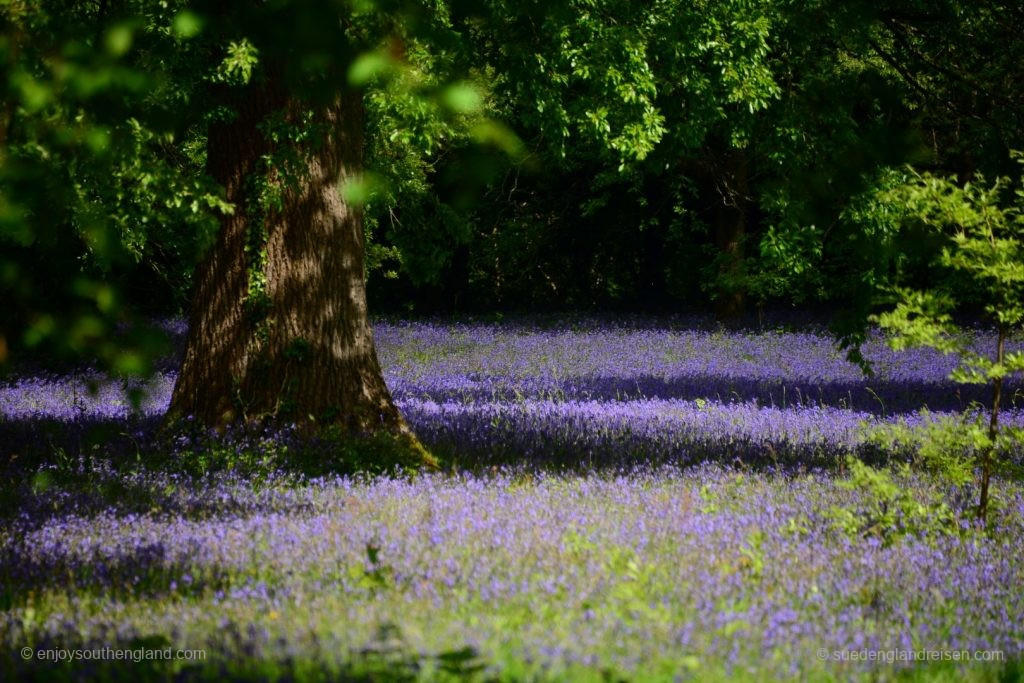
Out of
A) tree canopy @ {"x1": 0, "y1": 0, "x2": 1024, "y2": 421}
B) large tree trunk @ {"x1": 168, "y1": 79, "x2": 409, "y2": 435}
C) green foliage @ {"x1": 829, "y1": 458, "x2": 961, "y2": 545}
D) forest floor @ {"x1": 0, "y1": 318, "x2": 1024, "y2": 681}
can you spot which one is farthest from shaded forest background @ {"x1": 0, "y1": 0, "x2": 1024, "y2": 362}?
green foliage @ {"x1": 829, "y1": 458, "x2": 961, "y2": 545}

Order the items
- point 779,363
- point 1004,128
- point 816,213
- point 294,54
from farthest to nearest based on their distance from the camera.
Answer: point 779,363 < point 1004,128 < point 816,213 < point 294,54

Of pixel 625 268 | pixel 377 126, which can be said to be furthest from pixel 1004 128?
pixel 625 268

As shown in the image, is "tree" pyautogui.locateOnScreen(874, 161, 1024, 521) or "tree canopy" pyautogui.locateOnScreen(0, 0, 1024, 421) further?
"tree" pyautogui.locateOnScreen(874, 161, 1024, 521)

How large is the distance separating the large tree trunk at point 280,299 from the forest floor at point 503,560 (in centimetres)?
45

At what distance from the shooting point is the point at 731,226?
24469 mm

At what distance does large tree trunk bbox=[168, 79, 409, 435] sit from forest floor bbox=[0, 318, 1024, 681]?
0.45 m

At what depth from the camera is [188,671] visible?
3578 mm

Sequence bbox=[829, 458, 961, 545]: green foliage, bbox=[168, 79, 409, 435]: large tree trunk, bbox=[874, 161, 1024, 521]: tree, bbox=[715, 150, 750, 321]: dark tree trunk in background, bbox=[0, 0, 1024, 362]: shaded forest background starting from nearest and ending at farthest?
bbox=[0, 0, 1024, 362]: shaded forest background
bbox=[829, 458, 961, 545]: green foliage
bbox=[874, 161, 1024, 521]: tree
bbox=[168, 79, 409, 435]: large tree trunk
bbox=[715, 150, 750, 321]: dark tree trunk in background

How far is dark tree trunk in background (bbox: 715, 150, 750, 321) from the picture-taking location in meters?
22.0

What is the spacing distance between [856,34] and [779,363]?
8.88 m

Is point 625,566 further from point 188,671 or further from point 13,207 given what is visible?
point 13,207

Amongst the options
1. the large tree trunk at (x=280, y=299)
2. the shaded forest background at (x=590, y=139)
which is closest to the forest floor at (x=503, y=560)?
the large tree trunk at (x=280, y=299)

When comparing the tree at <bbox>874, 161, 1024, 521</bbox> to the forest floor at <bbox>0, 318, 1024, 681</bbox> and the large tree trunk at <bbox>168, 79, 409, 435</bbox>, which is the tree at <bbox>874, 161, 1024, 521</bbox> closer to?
the forest floor at <bbox>0, 318, 1024, 681</bbox>

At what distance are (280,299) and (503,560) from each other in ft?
13.6
